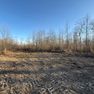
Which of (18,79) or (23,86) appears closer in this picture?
(23,86)

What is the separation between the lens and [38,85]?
15.4ft

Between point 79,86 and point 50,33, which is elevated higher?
point 50,33

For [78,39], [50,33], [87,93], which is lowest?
[87,93]

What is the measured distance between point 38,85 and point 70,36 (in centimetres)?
2857

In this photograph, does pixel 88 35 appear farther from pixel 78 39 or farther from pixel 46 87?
pixel 46 87

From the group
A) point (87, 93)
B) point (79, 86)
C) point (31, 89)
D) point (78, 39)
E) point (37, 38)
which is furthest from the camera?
point (37, 38)

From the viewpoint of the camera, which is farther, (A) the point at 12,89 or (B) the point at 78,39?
(B) the point at 78,39

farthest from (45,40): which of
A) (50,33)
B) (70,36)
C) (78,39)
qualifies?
(78,39)

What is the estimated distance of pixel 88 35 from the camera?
85.3 ft

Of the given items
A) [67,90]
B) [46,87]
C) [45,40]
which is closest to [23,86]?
[46,87]

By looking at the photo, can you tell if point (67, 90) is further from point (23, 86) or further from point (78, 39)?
point (78, 39)

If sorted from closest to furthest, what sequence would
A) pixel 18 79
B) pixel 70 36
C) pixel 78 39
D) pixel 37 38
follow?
1. pixel 18 79
2. pixel 78 39
3. pixel 70 36
4. pixel 37 38

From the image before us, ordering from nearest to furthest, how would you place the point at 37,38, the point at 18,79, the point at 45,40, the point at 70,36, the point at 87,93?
the point at 87,93
the point at 18,79
the point at 70,36
the point at 45,40
the point at 37,38

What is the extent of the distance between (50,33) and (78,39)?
33.7ft
